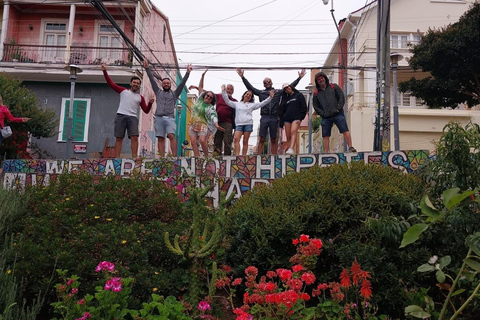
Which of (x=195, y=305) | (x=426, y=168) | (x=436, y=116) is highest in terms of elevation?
(x=436, y=116)

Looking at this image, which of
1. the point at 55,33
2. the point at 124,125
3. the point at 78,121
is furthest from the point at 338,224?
the point at 55,33

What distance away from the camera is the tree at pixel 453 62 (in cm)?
1529

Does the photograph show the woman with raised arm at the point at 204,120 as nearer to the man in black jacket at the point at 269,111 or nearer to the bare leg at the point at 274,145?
the man in black jacket at the point at 269,111

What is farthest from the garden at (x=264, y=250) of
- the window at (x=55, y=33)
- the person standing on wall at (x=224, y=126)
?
the window at (x=55, y=33)

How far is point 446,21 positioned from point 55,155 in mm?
22847

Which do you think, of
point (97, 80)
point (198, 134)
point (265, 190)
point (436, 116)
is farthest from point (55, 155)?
point (436, 116)

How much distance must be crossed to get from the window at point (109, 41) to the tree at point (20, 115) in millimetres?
5204

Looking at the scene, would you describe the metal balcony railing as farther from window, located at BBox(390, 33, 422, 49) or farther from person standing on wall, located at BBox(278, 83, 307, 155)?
window, located at BBox(390, 33, 422, 49)

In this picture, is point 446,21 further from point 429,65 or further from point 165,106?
point 165,106

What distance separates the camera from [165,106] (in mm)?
8648

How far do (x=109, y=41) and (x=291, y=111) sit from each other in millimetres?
14618

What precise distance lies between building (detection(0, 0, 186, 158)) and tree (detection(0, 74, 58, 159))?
3.35 m

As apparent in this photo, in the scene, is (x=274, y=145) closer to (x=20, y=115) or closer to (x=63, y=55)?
(x=20, y=115)

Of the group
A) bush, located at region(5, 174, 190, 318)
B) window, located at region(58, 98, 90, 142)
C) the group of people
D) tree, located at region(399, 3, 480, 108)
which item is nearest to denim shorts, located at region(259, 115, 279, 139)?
the group of people
